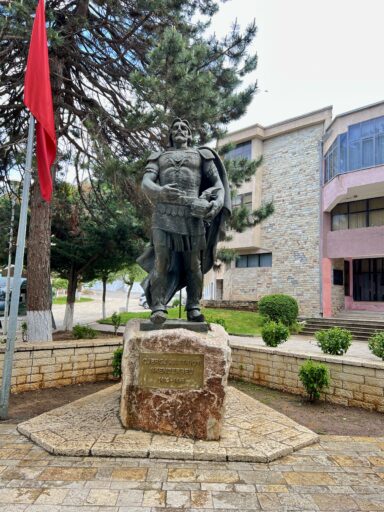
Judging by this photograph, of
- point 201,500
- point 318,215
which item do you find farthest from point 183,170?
point 318,215

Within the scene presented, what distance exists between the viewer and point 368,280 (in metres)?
19.4

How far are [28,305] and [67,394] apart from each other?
342cm

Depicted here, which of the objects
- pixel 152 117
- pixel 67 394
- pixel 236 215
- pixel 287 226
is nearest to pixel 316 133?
pixel 287 226

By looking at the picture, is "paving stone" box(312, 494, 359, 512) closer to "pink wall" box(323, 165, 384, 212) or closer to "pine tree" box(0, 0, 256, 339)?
"pine tree" box(0, 0, 256, 339)

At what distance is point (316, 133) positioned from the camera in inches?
781

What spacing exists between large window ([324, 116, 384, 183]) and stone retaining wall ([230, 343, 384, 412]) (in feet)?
42.1

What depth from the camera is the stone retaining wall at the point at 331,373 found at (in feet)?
17.5

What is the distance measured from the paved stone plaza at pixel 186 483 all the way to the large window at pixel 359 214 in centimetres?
1682

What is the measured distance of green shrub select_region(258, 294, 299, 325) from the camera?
15.9 metres

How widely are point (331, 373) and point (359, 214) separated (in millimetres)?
14952

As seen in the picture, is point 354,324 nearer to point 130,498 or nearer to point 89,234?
point 89,234

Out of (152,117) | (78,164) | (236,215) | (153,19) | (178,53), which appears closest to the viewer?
(178,53)

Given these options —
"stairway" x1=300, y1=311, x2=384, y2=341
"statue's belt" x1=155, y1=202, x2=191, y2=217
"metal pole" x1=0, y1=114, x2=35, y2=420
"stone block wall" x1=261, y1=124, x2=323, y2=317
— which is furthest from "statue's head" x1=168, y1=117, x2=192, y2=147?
"stone block wall" x1=261, y1=124, x2=323, y2=317

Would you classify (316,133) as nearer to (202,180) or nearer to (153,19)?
(153,19)
